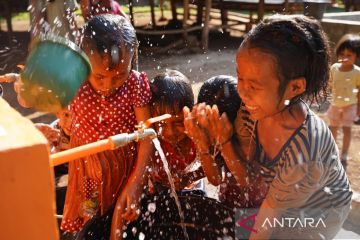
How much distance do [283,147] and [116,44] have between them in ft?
2.65

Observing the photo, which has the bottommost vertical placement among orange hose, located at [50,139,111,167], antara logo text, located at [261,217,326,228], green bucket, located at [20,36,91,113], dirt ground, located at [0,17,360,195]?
dirt ground, located at [0,17,360,195]

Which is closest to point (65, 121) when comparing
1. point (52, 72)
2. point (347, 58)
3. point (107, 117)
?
point (107, 117)

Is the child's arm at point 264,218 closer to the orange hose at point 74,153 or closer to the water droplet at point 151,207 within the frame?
the water droplet at point 151,207

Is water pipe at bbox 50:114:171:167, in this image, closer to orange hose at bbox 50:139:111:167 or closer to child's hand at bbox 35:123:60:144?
orange hose at bbox 50:139:111:167

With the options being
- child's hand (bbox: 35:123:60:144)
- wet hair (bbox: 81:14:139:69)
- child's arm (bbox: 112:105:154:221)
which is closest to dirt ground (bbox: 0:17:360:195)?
child's hand (bbox: 35:123:60:144)

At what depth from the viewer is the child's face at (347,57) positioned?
Answer: 3484mm

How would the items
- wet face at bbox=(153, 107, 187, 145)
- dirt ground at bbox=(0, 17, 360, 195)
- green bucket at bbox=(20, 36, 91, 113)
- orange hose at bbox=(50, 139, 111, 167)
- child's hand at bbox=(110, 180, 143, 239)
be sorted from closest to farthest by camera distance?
orange hose at bbox=(50, 139, 111, 167)
green bucket at bbox=(20, 36, 91, 113)
child's hand at bbox=(110, 180, 143, 239)
wet face at bbox=(153, 107, 187, 145)
dirt ground at bbox=(0, 17, 360, 195)

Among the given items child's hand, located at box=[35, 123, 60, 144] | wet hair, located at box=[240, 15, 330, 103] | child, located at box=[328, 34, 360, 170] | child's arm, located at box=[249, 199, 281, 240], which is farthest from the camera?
child, located at box=[328, 34, 360, 170]

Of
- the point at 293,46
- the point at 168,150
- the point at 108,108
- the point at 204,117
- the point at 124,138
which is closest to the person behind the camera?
the point at 124,138

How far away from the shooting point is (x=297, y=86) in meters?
1.51

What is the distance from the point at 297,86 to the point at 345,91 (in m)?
2.18

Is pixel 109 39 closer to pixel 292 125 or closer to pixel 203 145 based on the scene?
pixel 203 145

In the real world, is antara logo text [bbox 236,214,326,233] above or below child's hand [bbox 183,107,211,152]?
below

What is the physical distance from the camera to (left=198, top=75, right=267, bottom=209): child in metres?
1.87
